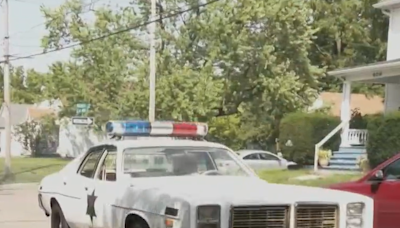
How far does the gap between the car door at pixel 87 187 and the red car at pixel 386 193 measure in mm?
3487

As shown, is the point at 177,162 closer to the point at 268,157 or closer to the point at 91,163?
the point at 91,163

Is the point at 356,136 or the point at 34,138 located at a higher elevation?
the point at 356,136

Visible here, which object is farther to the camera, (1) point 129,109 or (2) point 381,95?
(2) point 381,95

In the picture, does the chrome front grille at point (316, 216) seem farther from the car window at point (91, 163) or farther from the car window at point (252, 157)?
the car window at point (252, 157)

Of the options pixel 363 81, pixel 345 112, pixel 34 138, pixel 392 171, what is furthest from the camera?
pixel 34 138

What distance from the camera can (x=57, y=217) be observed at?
9047mm

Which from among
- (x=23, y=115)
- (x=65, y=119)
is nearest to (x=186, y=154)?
(x=65, y=119)

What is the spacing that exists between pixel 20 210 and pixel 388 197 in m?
8.83

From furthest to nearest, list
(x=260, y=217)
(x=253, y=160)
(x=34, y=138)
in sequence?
1. (x=34, y=138)
2. (x=253, y=160)
3. (x=260, y=217)

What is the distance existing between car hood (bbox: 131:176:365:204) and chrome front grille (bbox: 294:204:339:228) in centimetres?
7

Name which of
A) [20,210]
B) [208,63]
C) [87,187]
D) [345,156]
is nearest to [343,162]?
[345,156]

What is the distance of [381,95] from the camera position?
1754 inches

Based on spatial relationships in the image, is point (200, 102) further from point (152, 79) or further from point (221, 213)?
point (221, 213)

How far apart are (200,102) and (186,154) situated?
22.2 metres
